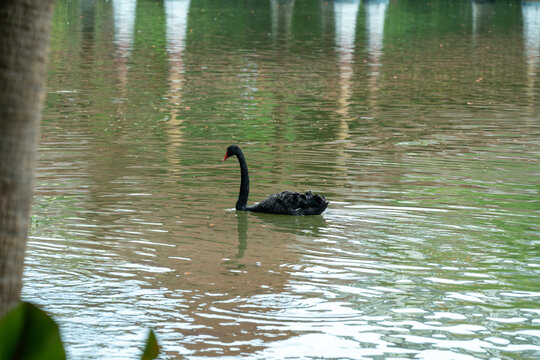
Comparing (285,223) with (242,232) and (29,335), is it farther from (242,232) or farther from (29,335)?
(29,335)

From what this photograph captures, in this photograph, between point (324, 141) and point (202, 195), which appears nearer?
point (202, 195)

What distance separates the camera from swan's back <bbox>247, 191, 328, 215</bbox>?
10.7 meters

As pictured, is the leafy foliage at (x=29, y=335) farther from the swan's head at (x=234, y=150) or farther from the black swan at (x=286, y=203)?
the swan's head at (x=234, y=150)

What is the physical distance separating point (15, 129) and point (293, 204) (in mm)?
8577

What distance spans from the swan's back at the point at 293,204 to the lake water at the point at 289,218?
17 cm

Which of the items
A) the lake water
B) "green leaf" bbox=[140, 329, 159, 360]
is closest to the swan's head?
the lake water

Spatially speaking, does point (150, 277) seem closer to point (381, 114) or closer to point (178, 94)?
point (381, 114)

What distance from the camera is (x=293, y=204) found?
10891 mm

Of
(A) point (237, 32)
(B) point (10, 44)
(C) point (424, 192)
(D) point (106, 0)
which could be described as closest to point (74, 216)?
(C) point (424, 192)

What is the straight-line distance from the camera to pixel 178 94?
885 inches

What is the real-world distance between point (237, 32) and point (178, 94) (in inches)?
950

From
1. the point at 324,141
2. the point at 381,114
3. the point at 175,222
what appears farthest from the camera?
the point at 381,114

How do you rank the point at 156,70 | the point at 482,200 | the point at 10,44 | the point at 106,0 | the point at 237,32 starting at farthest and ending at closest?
the point at 106,0, the point at 237,32, the point at 156,70, the point at 482,200, the point at 10,44

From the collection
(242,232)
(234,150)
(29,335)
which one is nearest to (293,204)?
(242,232)
